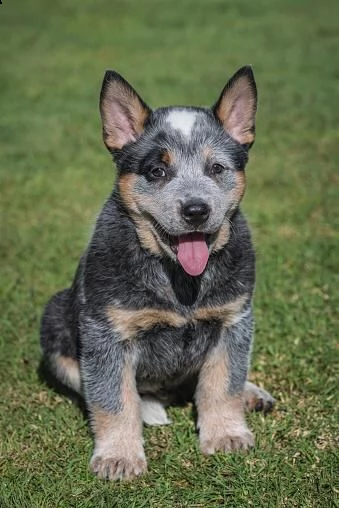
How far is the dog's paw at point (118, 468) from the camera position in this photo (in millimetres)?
4312

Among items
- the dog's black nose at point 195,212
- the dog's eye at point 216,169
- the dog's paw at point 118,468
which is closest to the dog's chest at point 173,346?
the dog's paw at point 118,468

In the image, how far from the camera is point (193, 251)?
427cm

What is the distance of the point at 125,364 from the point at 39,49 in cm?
1551

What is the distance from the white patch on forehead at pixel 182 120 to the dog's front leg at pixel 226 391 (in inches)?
40.9

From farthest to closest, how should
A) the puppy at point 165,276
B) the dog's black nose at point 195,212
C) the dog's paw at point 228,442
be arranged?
the dog's paw at point 228,442, the puppy at point 165,276, the dog's black nose at point 195,212

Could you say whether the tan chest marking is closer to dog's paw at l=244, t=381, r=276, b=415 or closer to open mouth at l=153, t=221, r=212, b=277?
open mouth at l=153, t=221, r=212, b=277

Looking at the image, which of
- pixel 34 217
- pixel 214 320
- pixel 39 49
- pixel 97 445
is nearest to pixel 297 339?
pixel 214 320

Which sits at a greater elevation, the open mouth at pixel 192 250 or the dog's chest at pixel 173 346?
the open mouth at pixel 192 250

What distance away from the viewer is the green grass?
4.30m

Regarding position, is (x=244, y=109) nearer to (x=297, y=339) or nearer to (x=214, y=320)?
(x=214, y=320)

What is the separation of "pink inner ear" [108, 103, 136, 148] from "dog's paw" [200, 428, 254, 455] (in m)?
1.64

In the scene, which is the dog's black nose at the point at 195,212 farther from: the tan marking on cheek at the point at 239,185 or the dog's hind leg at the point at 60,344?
the dog's hind leg at the point at 60,344

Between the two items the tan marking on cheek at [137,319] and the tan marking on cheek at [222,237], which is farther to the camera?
the tan marking on cheek at [222,237]

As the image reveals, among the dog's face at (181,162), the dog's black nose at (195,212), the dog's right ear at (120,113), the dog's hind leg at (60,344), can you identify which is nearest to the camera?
the dog's black nose at (195,212)
